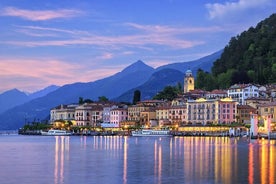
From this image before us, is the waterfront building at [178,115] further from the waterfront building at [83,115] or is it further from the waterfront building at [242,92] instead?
the waterfront building at [83,115]

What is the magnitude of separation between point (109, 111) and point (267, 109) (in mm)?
45611

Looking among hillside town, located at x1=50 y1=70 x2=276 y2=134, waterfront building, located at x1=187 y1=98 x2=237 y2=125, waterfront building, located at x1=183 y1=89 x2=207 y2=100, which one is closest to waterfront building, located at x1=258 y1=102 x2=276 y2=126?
hillside town, located at x1=50 y1=70 x2=276 y2=134

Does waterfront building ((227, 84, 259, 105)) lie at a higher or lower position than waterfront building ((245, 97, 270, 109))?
higher

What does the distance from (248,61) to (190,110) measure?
103ft

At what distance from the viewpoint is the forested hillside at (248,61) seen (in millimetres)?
133750

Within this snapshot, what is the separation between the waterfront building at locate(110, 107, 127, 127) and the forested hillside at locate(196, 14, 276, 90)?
19.7 m

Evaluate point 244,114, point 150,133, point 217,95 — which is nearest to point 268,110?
point 244,114

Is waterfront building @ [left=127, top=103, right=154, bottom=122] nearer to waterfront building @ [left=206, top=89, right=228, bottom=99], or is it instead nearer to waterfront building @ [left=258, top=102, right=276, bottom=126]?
waterfront building @ [left=206, top=89, right=228, bottom=99]

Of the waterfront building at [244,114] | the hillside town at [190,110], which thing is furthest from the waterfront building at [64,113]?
the waterfront building at [244,114]

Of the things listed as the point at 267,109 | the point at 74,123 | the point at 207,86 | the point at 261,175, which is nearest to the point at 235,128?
the point at 267,109

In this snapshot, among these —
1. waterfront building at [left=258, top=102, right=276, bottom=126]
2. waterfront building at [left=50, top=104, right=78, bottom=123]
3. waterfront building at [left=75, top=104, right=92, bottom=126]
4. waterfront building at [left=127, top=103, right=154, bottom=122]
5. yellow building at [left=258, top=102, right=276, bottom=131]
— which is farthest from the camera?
waterfront building at [left=50, top=104, right=78, bottom=123]

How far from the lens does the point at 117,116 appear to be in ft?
460

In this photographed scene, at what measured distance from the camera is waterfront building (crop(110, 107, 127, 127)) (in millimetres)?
139663

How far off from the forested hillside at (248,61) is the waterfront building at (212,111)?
20.3 metres
